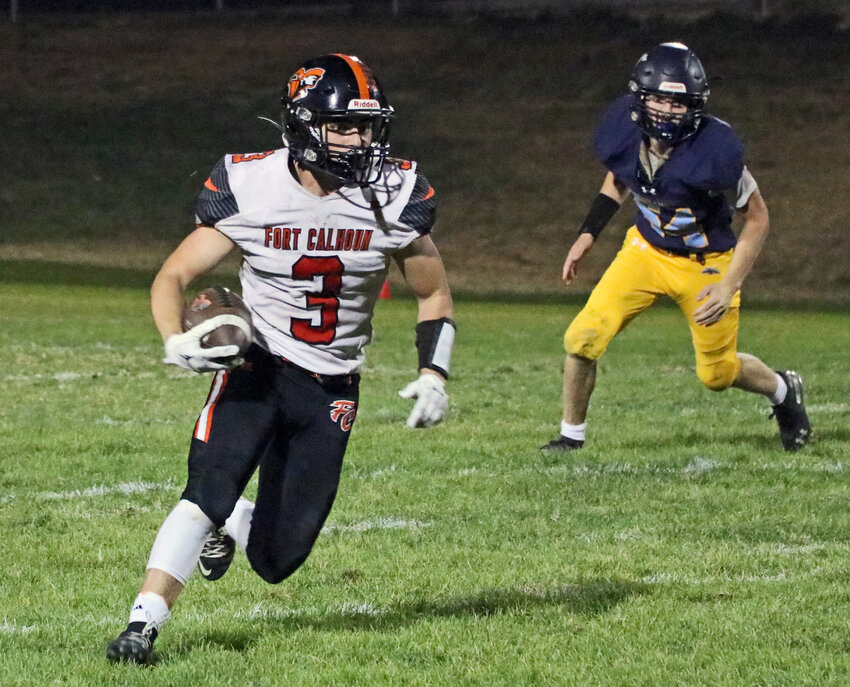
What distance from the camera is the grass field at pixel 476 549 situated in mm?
3584

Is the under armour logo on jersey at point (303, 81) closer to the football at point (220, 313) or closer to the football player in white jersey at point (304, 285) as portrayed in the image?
the football player in white jersey at point (304, 285)

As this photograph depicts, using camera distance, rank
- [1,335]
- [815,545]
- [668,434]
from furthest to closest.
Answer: [1,335] < [668,434] < [815,545]

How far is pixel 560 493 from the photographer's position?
573cm

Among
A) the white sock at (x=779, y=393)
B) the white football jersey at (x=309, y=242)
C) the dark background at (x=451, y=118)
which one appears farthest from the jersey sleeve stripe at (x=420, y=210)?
the dark background at (x=451, y=118)

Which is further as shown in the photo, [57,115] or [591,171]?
[57,115]

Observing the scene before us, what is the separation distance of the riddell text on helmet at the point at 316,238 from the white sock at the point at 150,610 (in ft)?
3.12

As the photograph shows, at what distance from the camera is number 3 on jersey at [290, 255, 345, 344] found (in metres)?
3.90

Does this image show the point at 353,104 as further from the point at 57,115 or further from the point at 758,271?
the point at 57,115

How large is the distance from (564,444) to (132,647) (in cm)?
352

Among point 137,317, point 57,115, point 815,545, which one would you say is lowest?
point 57,115

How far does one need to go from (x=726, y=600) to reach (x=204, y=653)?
147 centimetres

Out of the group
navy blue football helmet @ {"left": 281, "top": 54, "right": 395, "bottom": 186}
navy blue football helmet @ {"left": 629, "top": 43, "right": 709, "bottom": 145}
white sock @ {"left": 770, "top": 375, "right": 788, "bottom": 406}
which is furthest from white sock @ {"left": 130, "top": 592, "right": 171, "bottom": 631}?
white sock @ {"left": 770, "top": 375, "right": 788, "bottom": 406}

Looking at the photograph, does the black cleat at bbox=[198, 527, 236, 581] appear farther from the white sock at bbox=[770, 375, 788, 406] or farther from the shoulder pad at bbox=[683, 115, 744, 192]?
the white sock at bbox=[770, 375, 788, 406]

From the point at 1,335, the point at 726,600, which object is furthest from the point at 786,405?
the point at 1,335
